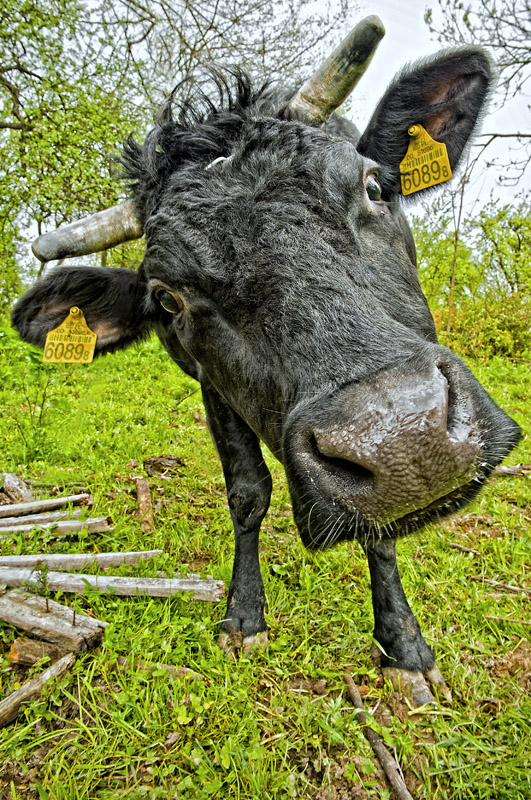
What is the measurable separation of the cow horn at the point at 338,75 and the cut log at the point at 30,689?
292cm

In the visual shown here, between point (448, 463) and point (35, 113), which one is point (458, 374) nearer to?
point (448, 463)

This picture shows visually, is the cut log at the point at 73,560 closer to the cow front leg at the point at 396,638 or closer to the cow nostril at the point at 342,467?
the cow front leg at the point at 396,638

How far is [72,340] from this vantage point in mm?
3326

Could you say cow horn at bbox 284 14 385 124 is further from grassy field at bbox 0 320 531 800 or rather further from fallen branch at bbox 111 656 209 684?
fallen branch at bbox 111 656 209 684

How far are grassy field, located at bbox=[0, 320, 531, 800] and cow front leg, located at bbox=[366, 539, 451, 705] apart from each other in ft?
0.29

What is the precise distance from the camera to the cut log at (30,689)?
2.04m

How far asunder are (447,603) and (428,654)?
1.65ft

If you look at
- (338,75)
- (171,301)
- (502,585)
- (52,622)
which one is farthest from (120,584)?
(338,75)

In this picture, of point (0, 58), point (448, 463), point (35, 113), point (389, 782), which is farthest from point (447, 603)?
point (0, 58)

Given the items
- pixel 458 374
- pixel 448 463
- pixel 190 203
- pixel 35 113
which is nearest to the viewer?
pixel 448 463

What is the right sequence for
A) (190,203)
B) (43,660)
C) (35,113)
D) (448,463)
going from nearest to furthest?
(448,463)
(190,203)
(43,660)
(35,113)

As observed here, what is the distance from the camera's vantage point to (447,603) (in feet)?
9.08

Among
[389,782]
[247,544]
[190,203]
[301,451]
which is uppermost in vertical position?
[190,203]

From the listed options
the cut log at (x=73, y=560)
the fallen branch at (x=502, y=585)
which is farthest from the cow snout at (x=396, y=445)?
the cut log at (x=73, y=560)
